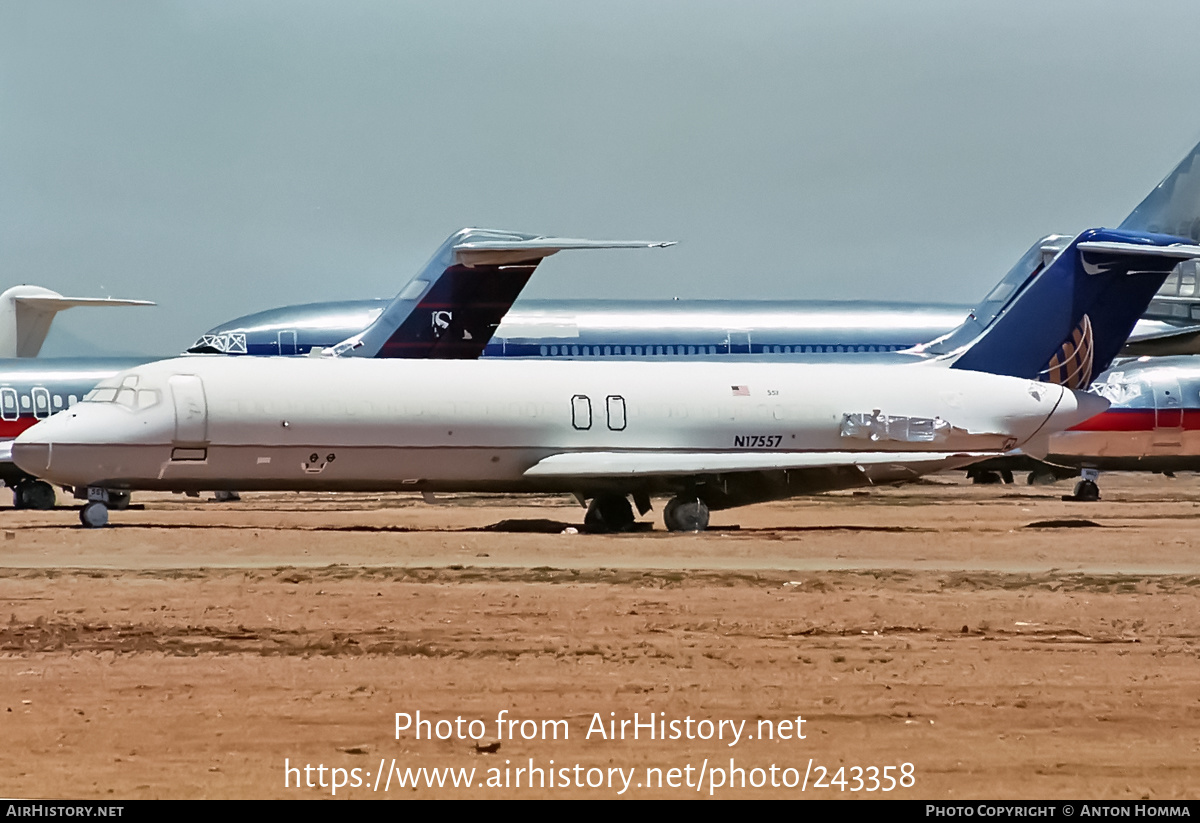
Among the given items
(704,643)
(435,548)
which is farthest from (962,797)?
(435,548)

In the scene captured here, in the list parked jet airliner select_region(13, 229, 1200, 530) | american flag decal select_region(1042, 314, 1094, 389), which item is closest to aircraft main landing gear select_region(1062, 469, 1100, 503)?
parked jet airliner select_region(13, 229, 1200, 530)

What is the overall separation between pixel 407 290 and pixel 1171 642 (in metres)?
31.3

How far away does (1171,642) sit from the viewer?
19391 mm

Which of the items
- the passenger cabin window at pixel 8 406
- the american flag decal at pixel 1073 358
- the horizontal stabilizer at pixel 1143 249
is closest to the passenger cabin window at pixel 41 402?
Answer: the passenger cabin window at pixel 8 406

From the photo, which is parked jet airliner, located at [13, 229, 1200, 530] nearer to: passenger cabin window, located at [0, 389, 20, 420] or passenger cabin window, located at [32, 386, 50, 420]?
passenger cabin window, located at [32, 386, 50, 420]

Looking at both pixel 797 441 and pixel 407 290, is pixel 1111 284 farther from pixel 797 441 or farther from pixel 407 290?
pixel 407 290

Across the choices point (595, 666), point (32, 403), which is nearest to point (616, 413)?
point (32, 403)

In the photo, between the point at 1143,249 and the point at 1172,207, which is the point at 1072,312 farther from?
the point at 1172,207

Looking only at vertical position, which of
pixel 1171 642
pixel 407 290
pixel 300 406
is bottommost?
pixel 1171 642

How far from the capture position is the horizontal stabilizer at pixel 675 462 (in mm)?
36500

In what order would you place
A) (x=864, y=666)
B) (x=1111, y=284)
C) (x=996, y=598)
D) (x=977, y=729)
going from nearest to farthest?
1. (x=977, y=729)
2. (x=864, y=666)
3. (x=996, y=598)
4. (x=1111, y=284)

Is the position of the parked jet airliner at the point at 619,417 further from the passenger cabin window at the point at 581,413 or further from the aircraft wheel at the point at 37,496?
the aircraft wheel at the point at 37,496

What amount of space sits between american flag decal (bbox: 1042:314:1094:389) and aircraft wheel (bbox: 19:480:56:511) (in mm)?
25786

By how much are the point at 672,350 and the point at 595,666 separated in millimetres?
40618
